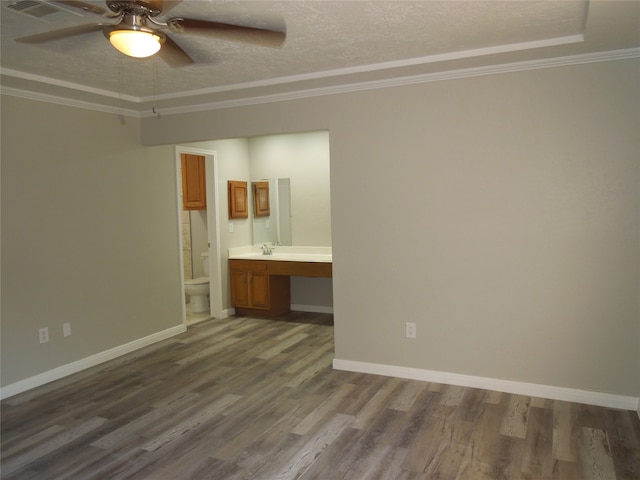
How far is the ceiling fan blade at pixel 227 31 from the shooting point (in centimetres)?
211

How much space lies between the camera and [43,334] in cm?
392

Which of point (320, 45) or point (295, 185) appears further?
point (295, 185)

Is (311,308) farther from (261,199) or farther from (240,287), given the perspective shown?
(261,199)

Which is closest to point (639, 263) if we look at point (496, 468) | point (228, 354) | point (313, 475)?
point (496, 468)

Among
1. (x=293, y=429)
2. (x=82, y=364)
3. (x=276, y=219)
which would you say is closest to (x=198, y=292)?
(x=276, y=219)

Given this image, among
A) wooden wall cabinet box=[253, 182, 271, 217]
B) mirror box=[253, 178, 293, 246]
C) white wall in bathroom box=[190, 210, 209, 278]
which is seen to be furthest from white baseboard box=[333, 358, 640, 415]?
white wall in bathroom box=[190, 210, 209, 278]

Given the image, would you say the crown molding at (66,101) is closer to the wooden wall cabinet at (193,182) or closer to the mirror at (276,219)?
the wooden wall cabinet at (193,182)

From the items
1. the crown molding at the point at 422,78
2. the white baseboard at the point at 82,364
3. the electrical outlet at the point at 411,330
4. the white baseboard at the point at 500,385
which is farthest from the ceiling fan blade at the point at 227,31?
the white baseboard at the point at 82,364

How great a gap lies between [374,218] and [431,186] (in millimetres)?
522

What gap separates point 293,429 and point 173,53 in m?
2.34

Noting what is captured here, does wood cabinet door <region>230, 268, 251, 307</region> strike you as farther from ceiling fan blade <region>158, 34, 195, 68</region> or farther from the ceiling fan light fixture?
the ceiling fan light fixture

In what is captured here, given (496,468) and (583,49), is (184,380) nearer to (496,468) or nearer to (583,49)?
(496,468)

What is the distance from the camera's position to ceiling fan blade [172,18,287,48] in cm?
211

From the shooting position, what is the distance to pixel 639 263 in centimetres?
308
